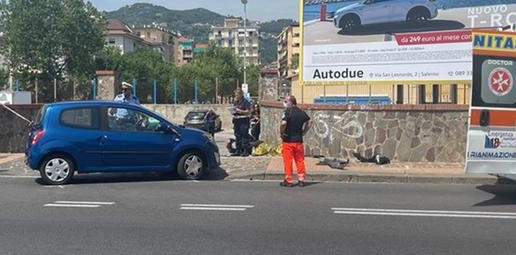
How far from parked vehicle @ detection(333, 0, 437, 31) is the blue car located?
7242 mm

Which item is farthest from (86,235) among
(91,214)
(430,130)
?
(430,130)

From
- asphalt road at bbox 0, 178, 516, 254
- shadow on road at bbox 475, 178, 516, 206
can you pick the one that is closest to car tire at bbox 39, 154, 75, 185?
asphalt road at bbox 0, 178, 516, 254

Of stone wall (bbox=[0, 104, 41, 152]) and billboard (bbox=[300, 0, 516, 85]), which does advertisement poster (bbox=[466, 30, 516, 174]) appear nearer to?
billboard (bbox=[300, 0, 516, 85])

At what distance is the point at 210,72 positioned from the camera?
7906 centimetres

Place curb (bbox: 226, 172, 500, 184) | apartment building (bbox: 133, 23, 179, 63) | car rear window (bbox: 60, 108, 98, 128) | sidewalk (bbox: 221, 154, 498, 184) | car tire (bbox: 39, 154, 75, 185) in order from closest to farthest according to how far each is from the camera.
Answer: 1. car tire (bbox: 39, 154, 75, 185)
2. car rear window (bbox: 60, 108, 98, 128)
3. curb (bbox: 226, 172, 500, 184)
4. sidewalk (bbox: 221, 154, 498, 184)
5. apartment building (bbox: 133, 23, 179, 63)

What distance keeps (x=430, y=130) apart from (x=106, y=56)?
69.6 m

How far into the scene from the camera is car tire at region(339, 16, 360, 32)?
58.3ft

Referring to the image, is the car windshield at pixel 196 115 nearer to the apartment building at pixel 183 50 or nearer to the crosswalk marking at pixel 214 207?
the crosswalk marking at pixel 214 207

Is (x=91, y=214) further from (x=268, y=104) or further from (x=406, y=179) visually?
(x=268, y=104)

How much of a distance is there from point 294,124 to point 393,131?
14.1 ft

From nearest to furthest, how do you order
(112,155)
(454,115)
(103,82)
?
(112,155) → (454,115) → (103,82)

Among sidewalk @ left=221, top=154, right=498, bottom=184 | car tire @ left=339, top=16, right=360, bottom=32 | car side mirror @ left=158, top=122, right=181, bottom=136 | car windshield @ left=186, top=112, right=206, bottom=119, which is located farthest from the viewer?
car windshield @ left=186, top=112, right=206, bottom=119

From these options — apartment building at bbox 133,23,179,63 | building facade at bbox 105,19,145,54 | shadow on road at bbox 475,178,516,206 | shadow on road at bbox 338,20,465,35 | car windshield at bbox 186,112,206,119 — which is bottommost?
shadow on road at bbox 475,178,516,206

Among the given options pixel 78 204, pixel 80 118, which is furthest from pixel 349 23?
pixel 78 204
